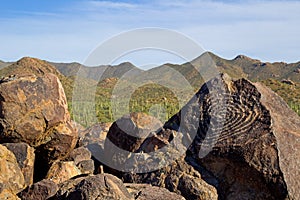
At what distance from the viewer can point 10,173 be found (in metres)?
7.11

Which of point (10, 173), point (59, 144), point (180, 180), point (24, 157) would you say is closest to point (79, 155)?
point (59, 144)

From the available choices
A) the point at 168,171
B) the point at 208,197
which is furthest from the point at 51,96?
the point at 208,197

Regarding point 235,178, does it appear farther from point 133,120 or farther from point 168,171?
point 133,120

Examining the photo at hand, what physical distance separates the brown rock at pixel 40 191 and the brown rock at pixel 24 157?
1004 millimetres

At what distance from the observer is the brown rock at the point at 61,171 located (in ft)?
26.6

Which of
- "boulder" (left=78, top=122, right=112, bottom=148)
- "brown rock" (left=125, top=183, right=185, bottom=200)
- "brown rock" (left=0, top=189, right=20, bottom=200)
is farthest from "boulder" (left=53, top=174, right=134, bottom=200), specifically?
"boulder" (left=78, top=122, right=112, bottom=148)

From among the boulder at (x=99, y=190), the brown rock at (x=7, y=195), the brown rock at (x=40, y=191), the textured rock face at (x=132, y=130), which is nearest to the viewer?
the boulder at (x=99, y=190)

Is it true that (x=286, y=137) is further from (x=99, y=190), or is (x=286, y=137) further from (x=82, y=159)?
(x=82, y=159)

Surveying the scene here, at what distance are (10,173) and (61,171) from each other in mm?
1297

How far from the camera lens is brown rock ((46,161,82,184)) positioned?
8103 mm

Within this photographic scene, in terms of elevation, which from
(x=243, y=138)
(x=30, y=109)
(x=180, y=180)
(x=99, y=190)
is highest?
(x=243, y=138)

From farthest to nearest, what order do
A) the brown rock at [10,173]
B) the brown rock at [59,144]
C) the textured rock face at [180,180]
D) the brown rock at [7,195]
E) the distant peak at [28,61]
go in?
the distant peak at [28,61], the brown rock at [59,144], the textured rock face at [180,180], the brown rock at [10,173], the brown rock at [7,195]

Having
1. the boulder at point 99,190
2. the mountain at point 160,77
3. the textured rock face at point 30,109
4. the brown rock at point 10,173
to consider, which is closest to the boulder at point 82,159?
the textured rock face at point 30,109

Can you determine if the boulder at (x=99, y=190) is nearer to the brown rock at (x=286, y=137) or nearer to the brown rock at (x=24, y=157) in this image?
the brown rock at (x=24, y=157)
